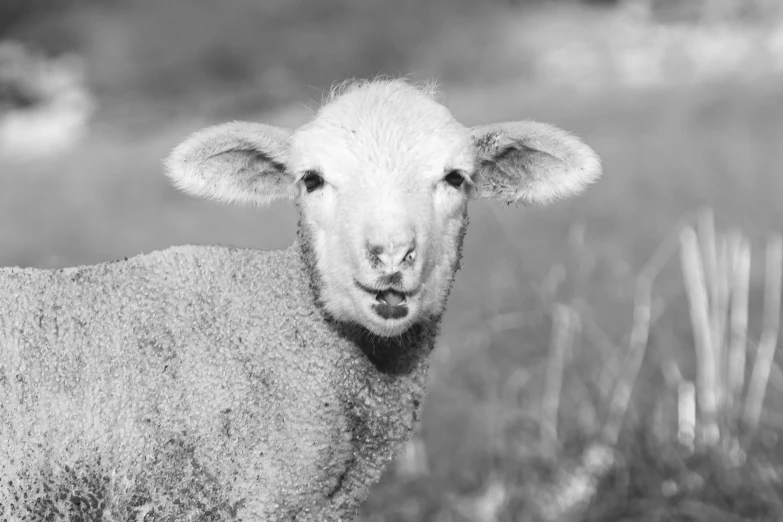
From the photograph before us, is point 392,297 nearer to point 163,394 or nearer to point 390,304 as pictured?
point 390,304

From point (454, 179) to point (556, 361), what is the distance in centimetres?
484

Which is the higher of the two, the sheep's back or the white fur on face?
the white fur on face

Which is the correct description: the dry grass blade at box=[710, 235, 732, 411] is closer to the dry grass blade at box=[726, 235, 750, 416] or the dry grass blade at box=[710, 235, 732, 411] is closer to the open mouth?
the dry grass blade at box=[726, 235, 750, 416]

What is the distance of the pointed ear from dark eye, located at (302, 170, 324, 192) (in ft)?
2.62

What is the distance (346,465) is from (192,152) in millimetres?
1568

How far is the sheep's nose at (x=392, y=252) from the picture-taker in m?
3.20

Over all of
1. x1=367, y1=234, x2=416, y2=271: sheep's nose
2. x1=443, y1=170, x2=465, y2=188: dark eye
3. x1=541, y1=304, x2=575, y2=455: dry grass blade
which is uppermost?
x1=443, y1=170, x2=465, y2=188: dark eye

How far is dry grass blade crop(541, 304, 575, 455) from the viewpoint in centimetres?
782

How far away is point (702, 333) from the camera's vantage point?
8086 millimetres

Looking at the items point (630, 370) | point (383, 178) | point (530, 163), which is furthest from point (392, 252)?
point (630, 370)

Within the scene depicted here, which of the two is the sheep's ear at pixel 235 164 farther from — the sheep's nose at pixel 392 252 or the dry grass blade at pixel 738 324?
the dry grass blade at pixel 738 324

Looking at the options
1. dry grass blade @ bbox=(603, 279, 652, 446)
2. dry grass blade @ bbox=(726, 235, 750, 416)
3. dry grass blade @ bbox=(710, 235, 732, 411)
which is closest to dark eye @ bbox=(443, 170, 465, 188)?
dry grass blade @ bbox=(603, 279, 652, 446)

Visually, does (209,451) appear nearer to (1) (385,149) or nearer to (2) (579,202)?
(1) (385,149)

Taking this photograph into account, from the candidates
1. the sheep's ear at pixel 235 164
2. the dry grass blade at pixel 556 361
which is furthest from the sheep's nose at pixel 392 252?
the dry grass blade at pixel 556 361
